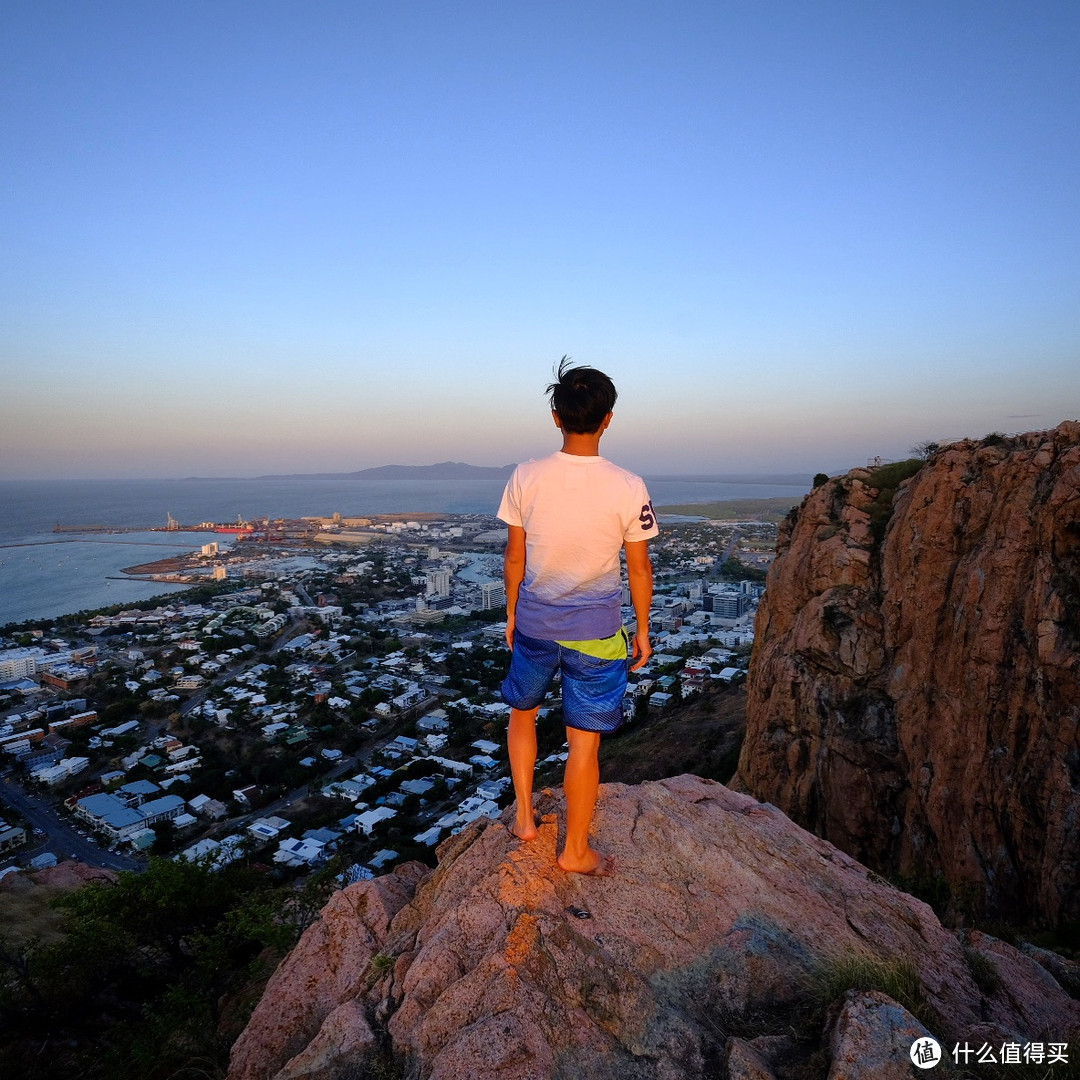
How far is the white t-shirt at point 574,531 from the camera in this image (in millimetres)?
2939

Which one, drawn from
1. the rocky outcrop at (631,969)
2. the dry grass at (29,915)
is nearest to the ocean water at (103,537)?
the dry grass at (29,915)

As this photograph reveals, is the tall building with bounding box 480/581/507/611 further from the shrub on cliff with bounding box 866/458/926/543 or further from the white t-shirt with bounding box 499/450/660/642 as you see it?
the white t-shirt with bounding box 499/450/660/642

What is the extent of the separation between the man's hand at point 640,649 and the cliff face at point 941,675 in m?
6.21

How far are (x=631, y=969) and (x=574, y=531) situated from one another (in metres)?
2.08

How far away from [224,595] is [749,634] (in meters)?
45.0

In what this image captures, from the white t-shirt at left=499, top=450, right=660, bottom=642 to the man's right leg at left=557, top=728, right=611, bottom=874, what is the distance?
0.58 metres

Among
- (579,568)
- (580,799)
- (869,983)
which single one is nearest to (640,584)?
(579,568)

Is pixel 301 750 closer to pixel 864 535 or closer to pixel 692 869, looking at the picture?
pixel 864 535

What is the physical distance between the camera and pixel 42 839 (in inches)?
699

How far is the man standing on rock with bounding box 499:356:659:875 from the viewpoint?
295 cm

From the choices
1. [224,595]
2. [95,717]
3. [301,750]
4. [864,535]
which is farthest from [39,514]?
[864,535]

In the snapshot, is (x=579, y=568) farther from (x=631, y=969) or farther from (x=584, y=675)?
(x=631, y=969)

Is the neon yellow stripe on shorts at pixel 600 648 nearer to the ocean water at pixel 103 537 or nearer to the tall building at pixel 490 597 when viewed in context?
the tall building at pixel 490 597

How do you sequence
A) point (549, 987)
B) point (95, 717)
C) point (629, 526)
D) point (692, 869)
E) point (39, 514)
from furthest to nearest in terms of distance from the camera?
point (39, 514) < point (95, 717) < point (692, 869) < point (629, 526) < point (549, 987)
